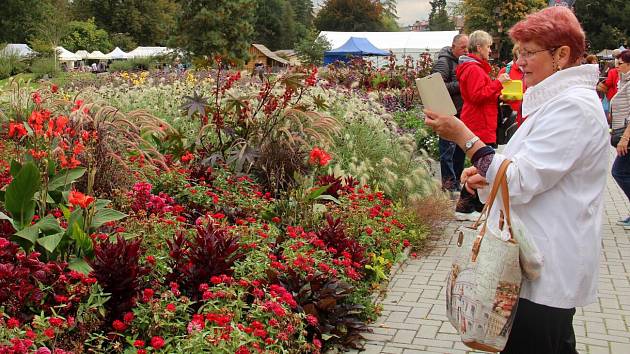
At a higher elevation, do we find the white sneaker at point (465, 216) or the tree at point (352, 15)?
the tree at point (352, 15)

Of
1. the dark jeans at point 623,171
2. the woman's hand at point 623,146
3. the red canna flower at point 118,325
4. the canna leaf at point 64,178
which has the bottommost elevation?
the dark jeans at point 623,171

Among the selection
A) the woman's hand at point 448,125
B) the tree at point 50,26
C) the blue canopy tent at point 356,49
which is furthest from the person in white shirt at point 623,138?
the tree at point 50,26

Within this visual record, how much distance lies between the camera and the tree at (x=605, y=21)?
56344 millimetres

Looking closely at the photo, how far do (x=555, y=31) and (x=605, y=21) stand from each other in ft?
205

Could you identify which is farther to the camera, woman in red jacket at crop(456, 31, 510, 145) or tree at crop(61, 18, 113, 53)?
tree at crop(61, 18, 113, 53)

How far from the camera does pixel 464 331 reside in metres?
2.51

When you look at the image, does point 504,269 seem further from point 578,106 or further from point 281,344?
point 281,344

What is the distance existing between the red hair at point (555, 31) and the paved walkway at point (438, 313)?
7.77ft

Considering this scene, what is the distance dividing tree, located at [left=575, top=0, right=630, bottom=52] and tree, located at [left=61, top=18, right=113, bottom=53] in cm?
4595

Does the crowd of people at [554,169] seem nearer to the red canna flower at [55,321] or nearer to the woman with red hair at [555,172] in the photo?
the woman with red hair at [555,172]

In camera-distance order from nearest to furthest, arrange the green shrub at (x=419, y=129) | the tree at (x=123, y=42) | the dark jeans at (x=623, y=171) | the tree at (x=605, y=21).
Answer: the dark jeans at (x=623, y=171) < the green shrub at (x=419, y=129) < the tree at (x=605, y=21) < the tree at (x=123, y=42)

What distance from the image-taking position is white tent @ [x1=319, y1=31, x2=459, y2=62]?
43.0m

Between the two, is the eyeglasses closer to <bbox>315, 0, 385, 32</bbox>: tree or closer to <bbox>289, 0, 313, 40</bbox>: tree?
<bbox>315, 0, 385, 32</bbox>: tree

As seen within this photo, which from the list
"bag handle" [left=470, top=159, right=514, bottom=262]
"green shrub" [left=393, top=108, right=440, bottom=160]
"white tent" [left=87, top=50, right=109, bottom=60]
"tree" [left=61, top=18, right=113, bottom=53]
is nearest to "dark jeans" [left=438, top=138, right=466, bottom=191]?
"green shrub" [left=393, top=108, right=440, bottom=160]
